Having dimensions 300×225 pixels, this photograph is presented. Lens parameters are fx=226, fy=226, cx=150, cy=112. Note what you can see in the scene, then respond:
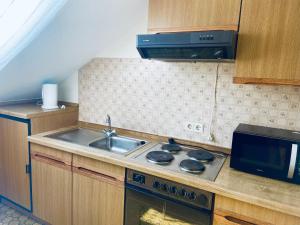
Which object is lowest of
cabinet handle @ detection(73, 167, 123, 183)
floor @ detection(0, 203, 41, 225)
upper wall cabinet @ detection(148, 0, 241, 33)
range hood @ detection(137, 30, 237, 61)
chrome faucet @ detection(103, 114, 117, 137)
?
floor @ detection(0, 203, 41, 225)

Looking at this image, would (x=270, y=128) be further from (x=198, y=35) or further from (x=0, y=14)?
(x=0, y=14)

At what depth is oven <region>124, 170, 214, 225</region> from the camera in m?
1.35

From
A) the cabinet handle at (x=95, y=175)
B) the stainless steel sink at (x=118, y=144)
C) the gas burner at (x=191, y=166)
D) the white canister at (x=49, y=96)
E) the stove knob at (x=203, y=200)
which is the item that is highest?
the white canister at (x=49, y=96)

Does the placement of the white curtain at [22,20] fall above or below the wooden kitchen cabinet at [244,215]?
above

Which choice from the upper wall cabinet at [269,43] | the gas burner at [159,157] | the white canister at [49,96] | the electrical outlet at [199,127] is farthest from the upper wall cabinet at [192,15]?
the white canister at [49,96]

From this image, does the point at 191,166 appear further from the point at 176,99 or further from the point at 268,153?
the point at 176,99

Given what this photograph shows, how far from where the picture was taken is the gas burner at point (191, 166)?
145 cm

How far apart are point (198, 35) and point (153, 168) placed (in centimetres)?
89

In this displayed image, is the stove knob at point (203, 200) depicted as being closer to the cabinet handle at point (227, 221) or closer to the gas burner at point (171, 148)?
the cabinet handle at point (227, 221)

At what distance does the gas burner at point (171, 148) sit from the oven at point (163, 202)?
15.0 inches

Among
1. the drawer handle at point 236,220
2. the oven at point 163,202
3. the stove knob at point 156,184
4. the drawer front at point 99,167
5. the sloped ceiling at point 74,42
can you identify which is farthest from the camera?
the sloped ceiling at point 74,42

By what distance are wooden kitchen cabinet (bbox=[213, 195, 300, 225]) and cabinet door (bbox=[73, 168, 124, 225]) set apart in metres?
0.68

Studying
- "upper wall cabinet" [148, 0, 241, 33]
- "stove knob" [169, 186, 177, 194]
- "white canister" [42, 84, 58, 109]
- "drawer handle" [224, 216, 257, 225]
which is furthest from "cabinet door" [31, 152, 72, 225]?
"upper wall cabinet" [148, 0, 241, 33]

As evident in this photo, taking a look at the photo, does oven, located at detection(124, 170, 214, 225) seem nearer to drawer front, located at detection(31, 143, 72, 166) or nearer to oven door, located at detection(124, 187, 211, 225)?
oven door, located at detection(124, 187, 211, 225)
